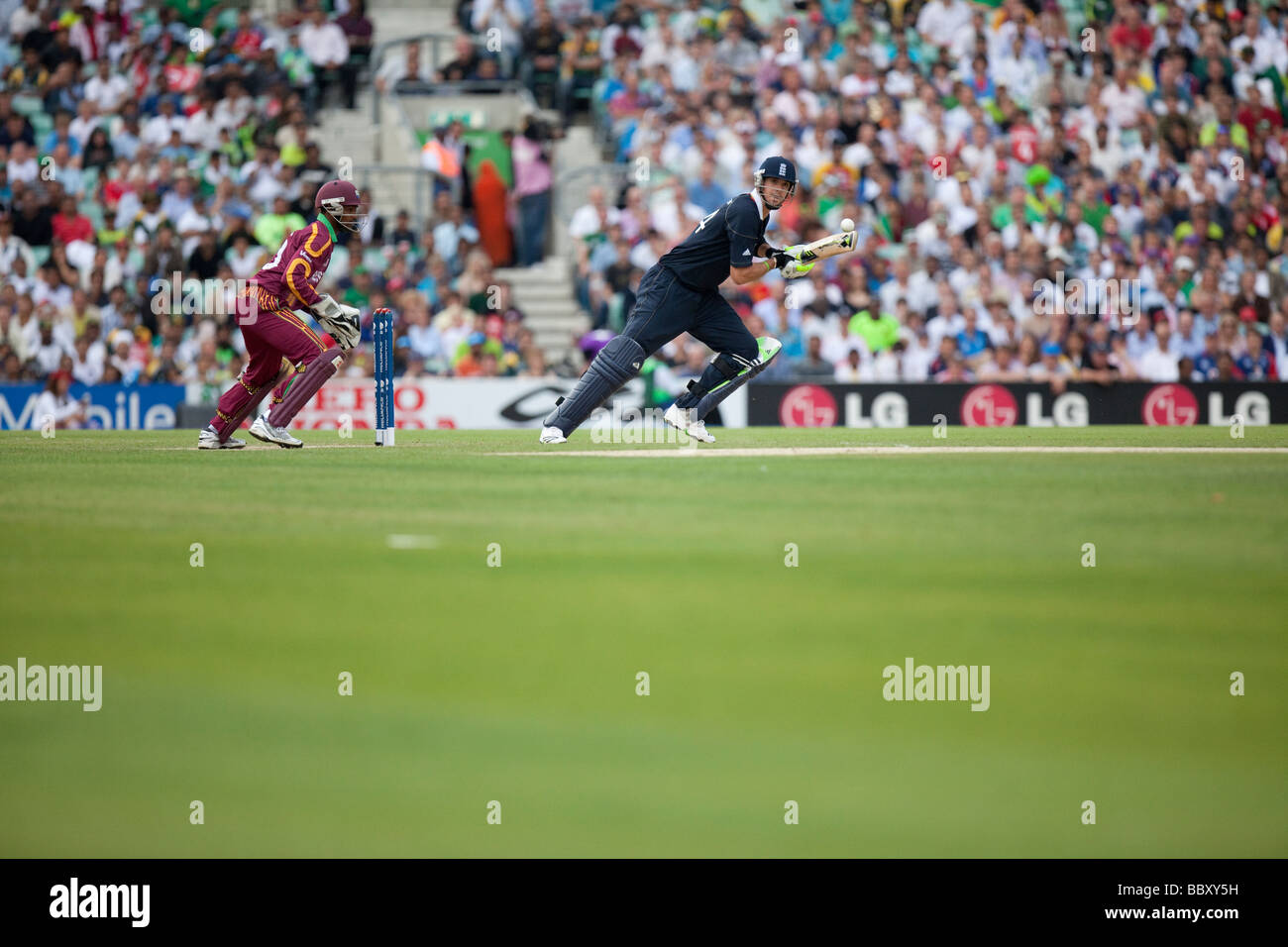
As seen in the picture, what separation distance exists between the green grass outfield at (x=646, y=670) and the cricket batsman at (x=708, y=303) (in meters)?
3.75

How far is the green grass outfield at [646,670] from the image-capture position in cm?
468

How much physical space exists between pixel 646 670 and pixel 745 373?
30.3 feet

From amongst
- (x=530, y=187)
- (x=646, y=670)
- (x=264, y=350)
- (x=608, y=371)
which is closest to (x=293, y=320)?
(x=264, y=350)

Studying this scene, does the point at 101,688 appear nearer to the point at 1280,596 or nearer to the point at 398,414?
the point at 1280,596

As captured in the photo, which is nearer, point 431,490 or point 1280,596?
point 1280,596

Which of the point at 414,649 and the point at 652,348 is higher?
the point at 652,348

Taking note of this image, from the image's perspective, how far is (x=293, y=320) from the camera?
589 inches

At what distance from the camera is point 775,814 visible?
15.4ft

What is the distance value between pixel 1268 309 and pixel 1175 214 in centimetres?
214

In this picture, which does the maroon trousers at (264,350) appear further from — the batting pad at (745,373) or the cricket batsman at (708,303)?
the batting pad at (745,373)

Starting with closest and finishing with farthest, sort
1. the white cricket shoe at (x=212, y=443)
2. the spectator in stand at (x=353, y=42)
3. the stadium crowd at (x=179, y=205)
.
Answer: the white cricket shoe at (x=212, y=443), the stadium crowd at (x=179, y=205), the spectator in stand at (x=353, y=42)

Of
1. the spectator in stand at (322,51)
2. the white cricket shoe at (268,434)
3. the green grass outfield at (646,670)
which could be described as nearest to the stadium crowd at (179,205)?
the spectator in stand at (322,51)

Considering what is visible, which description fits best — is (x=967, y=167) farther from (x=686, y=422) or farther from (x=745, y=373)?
(x=745, y=373)
